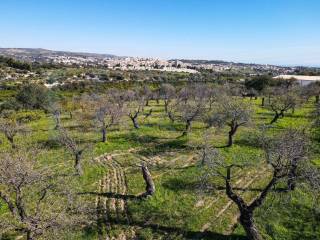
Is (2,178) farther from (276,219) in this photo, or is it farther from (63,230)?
(276,219)

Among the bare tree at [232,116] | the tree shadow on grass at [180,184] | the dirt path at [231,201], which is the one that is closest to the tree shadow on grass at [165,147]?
the bare tree at [232,116]

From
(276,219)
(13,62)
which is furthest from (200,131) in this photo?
(13,62)

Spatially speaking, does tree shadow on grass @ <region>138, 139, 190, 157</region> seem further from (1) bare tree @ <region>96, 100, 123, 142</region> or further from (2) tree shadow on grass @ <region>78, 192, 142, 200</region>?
(2) tree shadow on grass @ <region>78, 192, 142, 200</region>

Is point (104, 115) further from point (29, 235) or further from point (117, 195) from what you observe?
point (29, 235)

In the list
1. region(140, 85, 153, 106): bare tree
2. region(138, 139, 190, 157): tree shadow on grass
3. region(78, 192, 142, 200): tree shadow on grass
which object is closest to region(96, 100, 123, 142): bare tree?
region(138, 139, 190, 157): tree shadow on grass

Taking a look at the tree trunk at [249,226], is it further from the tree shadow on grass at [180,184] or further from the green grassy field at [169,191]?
the tree shadow on grass at [180,184]

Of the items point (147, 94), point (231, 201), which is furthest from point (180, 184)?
point (147, 94)
